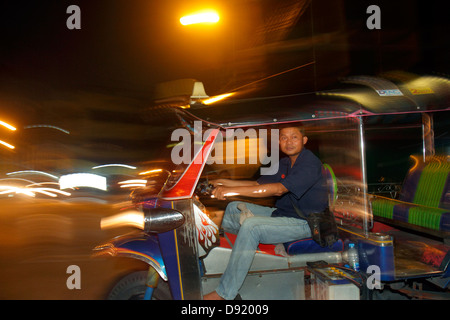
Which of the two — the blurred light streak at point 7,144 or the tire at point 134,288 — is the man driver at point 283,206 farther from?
the blurred light streak at point 7,144

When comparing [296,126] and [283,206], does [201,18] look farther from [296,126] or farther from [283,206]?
[283,206]

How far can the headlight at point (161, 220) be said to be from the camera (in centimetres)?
237

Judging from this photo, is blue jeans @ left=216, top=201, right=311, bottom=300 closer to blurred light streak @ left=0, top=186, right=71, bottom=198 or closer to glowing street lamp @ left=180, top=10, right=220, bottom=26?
glowing street lamp @ left=180, top=10, right=220, bottom=26

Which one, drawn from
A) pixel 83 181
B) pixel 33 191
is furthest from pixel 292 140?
pixel 33 191

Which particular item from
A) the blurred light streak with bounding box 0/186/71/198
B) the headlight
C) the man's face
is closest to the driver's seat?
the man's face

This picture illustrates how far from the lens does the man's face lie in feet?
9.66

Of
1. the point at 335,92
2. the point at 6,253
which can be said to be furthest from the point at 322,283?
the point at 6,253

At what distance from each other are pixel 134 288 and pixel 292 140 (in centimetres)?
181

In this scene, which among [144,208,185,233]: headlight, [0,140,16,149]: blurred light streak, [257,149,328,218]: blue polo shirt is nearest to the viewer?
[144,208,185,233]: headlight

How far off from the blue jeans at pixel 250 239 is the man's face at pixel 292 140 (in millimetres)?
621

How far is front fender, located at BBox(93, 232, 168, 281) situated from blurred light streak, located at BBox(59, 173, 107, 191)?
1164 cm

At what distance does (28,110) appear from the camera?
1202 centimetres

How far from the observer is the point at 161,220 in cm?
237

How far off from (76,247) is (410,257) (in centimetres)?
549
